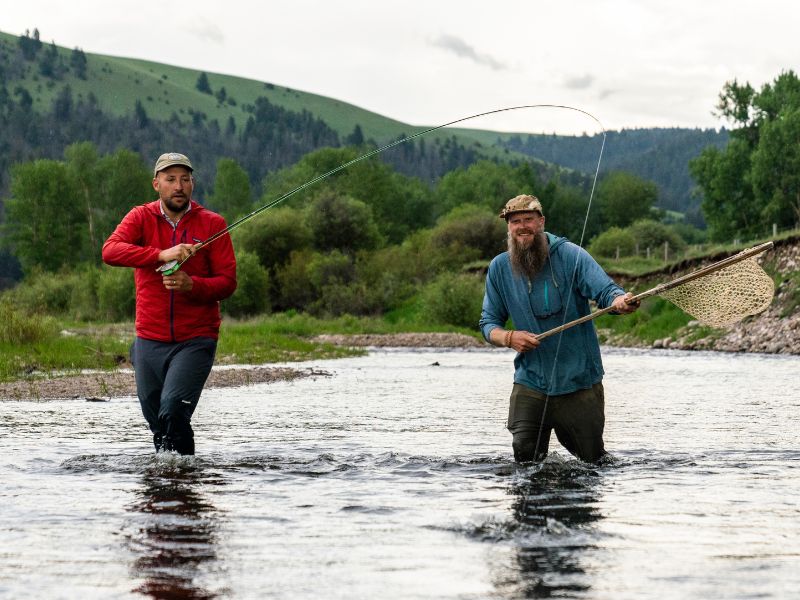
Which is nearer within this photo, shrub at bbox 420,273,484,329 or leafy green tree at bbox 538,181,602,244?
shrub at bbox 420,273,484,329

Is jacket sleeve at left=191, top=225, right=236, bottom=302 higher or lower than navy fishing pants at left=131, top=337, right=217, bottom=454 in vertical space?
higher

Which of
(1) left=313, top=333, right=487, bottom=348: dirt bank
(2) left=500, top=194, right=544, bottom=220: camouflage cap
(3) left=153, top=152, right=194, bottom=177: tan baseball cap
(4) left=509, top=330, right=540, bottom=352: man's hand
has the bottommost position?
(1) left=313, top=333, right=487, bottom=348: dirt bank

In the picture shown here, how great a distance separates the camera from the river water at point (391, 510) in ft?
19.1

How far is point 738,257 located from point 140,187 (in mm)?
125368

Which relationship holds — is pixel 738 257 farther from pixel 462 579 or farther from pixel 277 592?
pixel 277 592

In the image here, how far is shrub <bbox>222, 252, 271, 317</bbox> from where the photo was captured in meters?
72.9

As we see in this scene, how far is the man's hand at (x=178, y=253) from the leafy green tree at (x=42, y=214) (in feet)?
382

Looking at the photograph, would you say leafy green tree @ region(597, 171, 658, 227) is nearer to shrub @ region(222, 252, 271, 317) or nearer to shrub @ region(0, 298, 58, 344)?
shrub @ region(222, 252, 271, 317)

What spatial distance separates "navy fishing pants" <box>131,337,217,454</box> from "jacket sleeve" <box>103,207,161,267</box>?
733mm

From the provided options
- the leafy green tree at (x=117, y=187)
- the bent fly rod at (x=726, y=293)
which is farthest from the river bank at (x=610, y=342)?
the leafy green tree at (x=117, y=187)

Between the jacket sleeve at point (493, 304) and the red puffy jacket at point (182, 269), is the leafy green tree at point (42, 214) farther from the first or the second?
the jacket sleeve at point (493, 304)

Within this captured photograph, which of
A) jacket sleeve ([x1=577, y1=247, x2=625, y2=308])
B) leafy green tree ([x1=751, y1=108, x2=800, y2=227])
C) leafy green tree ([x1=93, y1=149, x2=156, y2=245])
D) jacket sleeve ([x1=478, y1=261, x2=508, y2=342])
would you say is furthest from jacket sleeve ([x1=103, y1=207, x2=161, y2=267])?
leafy green tree ([x1=93, y1=149, x2=156, y2=245])

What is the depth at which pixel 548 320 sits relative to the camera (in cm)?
902

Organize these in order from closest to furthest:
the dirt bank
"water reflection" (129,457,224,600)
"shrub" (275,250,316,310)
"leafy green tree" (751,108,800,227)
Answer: "water reflection" (129,457,224,600), the dirt bank, "shrub" (275,250,316,310), "leafy green tree" (751,108,800,227)
